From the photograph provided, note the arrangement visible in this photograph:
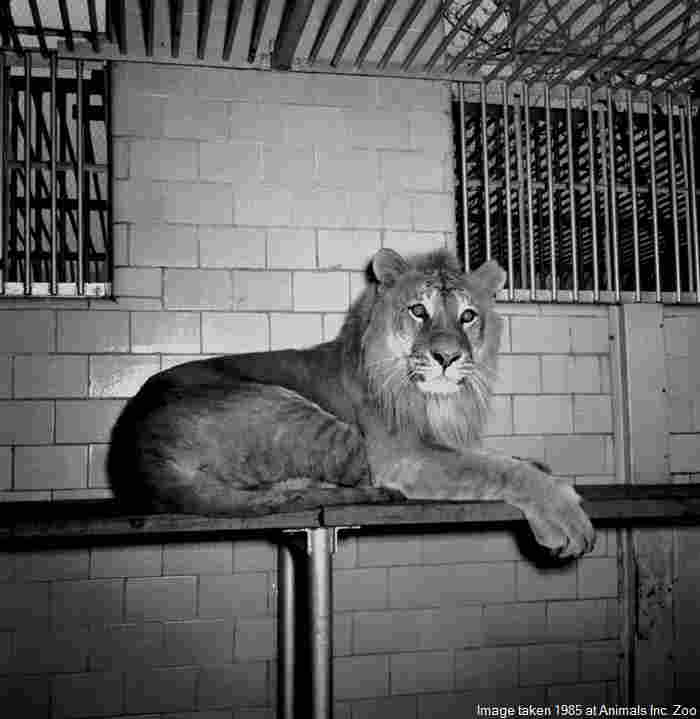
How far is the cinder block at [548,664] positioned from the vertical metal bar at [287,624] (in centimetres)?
134

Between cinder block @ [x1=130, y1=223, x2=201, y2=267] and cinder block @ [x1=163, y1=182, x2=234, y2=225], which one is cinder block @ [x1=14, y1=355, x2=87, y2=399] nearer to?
cinder block @ [x1=130, y1=223, x2=201, y2=267]

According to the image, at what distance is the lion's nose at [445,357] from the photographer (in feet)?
9.60

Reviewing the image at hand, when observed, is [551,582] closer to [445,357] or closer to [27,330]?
[445,357]

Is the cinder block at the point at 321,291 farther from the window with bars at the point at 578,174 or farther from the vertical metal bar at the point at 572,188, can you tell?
the vertical metal bar at the point at 572,188

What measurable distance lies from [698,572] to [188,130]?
374 centimetres

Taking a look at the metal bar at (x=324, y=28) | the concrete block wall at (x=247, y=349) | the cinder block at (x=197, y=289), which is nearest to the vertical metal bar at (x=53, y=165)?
the concrete block wall at (x=247, y=349)

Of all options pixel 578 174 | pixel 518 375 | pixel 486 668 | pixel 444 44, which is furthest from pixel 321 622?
pixel 578 174

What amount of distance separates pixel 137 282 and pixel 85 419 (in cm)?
75

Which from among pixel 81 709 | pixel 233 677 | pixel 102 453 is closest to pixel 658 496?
pixel 233 677

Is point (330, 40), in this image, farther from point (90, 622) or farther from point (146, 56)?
point (90, 622)

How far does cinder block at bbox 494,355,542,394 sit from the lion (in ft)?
2.76

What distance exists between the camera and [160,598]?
3.78 m

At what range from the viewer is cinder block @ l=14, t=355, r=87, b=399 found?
3.71 m

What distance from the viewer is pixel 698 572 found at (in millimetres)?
4160
